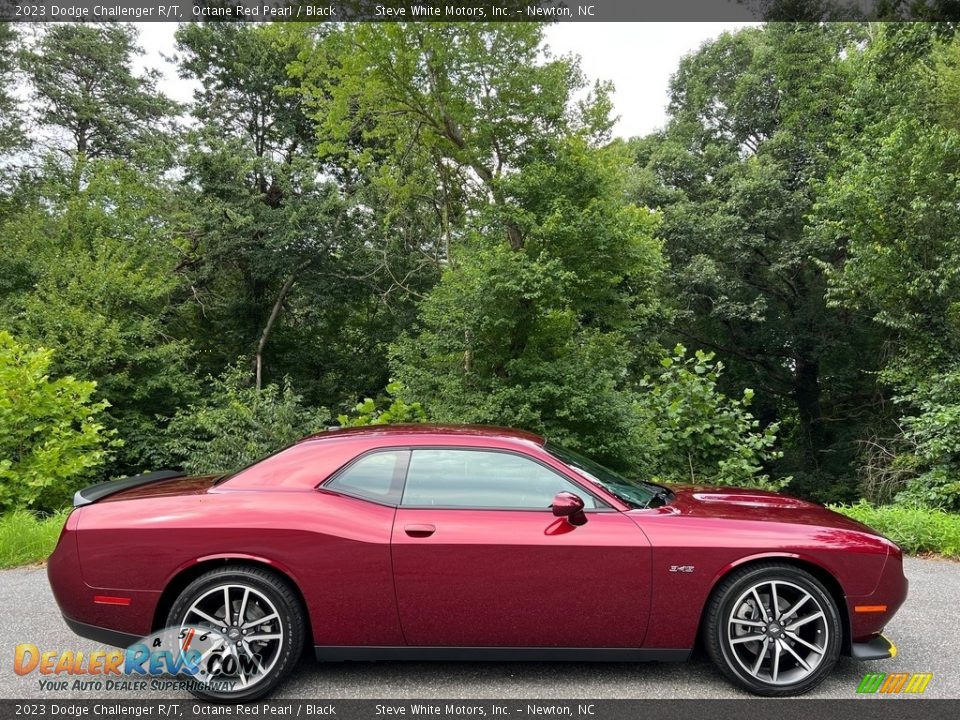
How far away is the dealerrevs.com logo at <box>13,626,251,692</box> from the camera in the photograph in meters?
3.16

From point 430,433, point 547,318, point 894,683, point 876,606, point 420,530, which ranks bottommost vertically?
point 894,683

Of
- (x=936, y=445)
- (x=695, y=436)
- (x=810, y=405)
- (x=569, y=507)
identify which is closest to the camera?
(x=569, y=507)

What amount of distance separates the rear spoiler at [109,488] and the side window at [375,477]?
1.32 meters

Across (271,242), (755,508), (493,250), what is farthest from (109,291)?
(755,508)

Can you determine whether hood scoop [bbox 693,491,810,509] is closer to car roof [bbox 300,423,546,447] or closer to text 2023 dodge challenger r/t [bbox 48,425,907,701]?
text 2023 dodge challenger r/t [bbox 48,425,907,701]

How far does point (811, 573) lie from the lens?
333 centimetres

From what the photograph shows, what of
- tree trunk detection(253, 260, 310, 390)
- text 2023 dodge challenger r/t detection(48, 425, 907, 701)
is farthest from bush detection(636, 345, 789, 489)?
tree trunk detection(253, 260, 310, 390)

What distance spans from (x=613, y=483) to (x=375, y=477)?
1390mm

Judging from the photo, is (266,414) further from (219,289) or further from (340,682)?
(219,289)

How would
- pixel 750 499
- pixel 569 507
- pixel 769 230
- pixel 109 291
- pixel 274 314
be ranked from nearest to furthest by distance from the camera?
pixel 569 507, pixel 750 499, pixel 109 291, pixel 769 230, pixel 274 314

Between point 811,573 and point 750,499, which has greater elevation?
point 750,499

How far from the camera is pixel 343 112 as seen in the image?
12.9 meters

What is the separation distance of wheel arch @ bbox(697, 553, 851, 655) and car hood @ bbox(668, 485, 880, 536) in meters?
0.21

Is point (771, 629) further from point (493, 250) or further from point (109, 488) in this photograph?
point (493, 250)
